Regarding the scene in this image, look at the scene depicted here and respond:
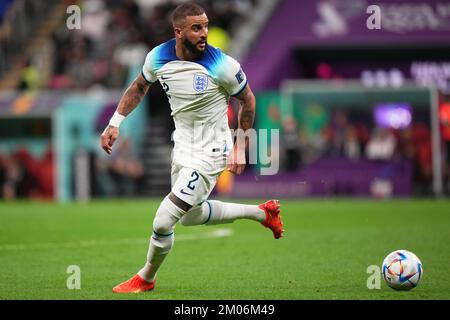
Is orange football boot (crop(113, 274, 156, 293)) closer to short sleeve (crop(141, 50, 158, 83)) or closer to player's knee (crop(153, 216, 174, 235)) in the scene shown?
player's knee (crop(153, 216, 174, 235))

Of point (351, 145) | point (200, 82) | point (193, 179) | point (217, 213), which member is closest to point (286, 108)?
point (351, 145)

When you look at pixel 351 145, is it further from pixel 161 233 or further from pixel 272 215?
pixel 161 233

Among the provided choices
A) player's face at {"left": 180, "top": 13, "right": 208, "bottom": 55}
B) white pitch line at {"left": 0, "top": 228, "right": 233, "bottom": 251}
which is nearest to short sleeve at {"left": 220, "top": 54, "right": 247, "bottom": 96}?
player's face at {"left": 180, "top": 13, "right": 208, "bottom": 55}

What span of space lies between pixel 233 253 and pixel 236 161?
3.57m

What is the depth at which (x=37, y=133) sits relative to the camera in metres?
27.1

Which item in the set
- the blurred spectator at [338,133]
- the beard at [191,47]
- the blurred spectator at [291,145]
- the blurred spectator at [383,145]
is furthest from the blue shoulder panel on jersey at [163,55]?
the blurred spectator at [338,133]

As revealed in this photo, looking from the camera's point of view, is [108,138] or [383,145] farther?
[383,145]

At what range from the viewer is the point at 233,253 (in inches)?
473

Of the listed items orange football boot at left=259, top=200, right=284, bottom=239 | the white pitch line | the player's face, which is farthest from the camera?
the white pitch line

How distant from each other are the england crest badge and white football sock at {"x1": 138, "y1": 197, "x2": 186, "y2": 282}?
982 mm

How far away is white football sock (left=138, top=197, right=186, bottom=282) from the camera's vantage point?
837 cm

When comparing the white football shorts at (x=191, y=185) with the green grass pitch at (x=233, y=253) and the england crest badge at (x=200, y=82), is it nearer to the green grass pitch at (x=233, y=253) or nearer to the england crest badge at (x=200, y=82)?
the england crest badge at (x=200, y=82)

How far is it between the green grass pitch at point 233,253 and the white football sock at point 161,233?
24 centimetres

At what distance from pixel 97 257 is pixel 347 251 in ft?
9.86
